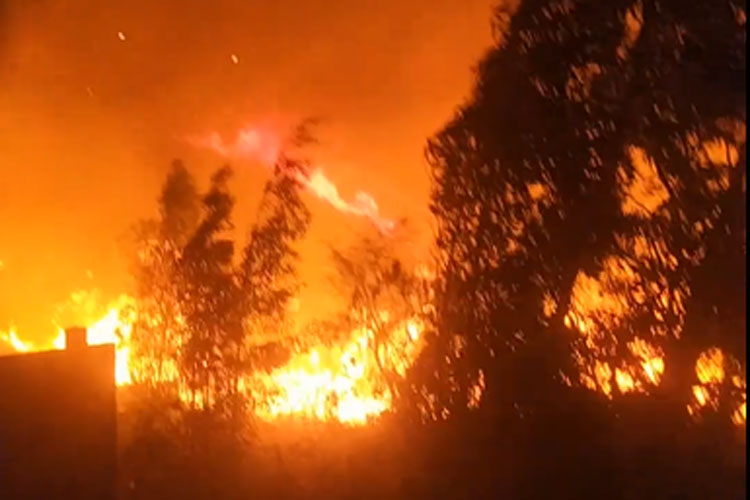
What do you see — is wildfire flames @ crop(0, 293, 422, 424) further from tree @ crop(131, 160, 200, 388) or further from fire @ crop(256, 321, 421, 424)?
tree @ crop(131, 160, 200, 388)

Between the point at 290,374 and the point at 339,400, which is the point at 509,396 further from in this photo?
the point at 290,374

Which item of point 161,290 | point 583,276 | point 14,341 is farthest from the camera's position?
point 14,341

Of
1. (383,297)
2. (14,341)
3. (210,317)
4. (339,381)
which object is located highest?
(14,341)

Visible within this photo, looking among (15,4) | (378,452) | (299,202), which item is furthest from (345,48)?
(378,452)

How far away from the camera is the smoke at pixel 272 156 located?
51.5 ft

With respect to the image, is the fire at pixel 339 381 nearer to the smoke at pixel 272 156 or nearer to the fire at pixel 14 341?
the smoke at pixel 272 156

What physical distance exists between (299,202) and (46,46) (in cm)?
863

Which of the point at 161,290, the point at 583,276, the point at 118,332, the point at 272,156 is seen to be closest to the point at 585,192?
the point at 583,276

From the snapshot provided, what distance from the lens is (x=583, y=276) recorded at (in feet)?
27.7

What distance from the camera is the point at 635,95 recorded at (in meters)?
8.03

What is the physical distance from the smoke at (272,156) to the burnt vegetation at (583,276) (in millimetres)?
4920

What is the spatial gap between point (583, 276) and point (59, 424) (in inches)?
222

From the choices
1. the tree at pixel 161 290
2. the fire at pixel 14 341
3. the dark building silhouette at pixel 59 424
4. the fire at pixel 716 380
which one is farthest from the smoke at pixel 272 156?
the fire at pixel 716 380

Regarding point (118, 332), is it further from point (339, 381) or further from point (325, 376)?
point (339, 381)
